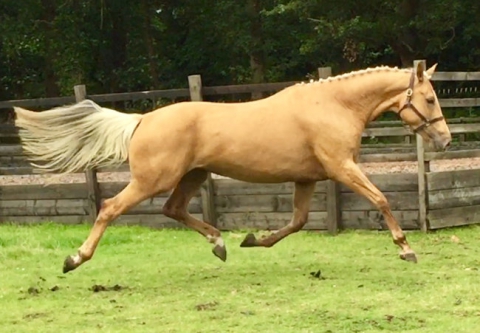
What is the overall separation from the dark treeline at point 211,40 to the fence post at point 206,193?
14621mm

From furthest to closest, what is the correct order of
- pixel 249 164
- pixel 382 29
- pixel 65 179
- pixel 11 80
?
1. pixel 11 80
2. pixel 382 29
3. pixel 65 179
4. pixel 249 164

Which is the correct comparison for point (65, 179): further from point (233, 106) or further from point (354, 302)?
point (354, 302)

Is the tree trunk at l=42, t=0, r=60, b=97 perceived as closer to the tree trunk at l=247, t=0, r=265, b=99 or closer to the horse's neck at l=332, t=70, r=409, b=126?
the tree trunk at l=247, t=0, r=265, b=99

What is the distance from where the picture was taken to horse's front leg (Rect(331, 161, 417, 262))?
24.4ft

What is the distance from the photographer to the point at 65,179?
48.1 ft

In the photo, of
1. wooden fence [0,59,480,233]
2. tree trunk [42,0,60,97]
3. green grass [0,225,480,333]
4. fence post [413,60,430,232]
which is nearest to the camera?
green grass [0,225,480,333]

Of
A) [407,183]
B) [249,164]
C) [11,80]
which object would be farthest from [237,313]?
[11,80]

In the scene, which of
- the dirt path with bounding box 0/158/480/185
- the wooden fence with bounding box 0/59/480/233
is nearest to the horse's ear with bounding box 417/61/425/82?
the wooden fence with bounding box 0/59/480/233

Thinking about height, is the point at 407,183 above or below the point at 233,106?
below

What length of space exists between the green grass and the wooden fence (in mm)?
275

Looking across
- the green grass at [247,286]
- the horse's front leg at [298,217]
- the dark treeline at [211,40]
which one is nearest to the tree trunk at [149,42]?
the dark treeline at [211,40]

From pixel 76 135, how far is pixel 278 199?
10.3 ft

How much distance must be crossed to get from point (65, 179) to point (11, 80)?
15720 millimetres

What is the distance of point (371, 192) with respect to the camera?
7.43 meters
